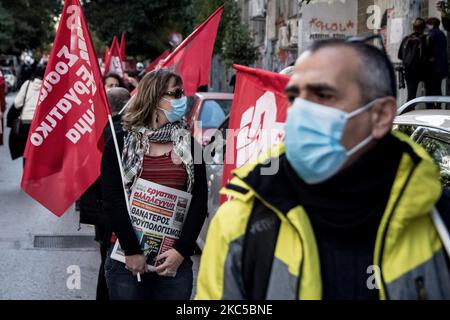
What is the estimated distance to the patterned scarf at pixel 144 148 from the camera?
4.41 metres

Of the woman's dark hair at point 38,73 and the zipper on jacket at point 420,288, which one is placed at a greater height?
the zipper on jacket at point 420,288

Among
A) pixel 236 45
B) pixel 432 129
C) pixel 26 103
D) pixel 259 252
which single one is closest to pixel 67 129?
pixel 432 129

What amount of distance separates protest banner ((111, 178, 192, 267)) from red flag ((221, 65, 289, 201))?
357mm

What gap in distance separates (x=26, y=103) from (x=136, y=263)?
861cm

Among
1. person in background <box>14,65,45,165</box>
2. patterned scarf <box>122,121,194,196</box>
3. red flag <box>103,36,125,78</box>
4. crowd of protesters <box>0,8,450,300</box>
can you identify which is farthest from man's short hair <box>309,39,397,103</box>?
red flag <box>103,36,125,78</box>

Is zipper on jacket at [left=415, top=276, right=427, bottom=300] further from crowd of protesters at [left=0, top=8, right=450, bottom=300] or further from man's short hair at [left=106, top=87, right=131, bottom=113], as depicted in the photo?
man's short hair at [left=106, top=87, right=131, bottom=113]

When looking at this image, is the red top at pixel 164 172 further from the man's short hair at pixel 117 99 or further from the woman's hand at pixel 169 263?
the man's short hair at pixel 117 99

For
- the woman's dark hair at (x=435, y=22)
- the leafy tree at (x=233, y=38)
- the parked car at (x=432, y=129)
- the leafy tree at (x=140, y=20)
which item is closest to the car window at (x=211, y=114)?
the woman's dark hair at (x=435, y=22)

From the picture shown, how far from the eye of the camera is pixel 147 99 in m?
4.54

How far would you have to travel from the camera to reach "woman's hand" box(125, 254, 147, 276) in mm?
4320

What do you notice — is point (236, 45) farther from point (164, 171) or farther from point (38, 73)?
point (164, 171)

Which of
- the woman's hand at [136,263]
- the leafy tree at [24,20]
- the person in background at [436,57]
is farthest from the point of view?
the leafy tree at [24,20]

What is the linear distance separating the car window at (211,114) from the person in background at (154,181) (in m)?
8.30
